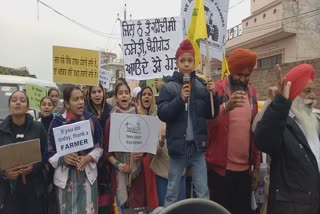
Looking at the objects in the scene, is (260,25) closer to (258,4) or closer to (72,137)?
(258,4)

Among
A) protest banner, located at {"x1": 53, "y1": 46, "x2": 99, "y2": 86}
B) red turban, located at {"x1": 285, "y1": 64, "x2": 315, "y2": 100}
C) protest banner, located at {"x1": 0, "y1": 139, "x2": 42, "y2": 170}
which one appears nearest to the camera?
red turban, located at {"x1": 285, "y1": 64, "x2": 315, "y2": 100}

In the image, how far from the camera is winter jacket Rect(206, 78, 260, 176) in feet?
11.0

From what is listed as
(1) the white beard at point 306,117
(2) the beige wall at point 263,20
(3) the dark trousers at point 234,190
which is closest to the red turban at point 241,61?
(1) the white beard at point 306,117

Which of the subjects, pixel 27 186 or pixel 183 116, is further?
pixel 27 186

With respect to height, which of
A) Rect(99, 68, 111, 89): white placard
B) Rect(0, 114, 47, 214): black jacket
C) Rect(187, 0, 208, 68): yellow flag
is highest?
Rect(187, 0, 208, 68): yellow flag

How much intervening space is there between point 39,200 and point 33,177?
8.8 inches

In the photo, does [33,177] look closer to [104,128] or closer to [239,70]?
[104,128]

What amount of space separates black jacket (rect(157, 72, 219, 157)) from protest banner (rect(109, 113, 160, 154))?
51cm

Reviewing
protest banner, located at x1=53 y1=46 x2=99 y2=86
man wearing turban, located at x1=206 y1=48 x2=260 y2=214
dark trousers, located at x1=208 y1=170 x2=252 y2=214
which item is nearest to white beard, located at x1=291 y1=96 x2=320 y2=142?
man wearing turban, located at x1=206 y1=48 x2=260 y2=214

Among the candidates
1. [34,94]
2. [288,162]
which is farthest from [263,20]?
[288,162]

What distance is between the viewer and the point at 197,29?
3676mm

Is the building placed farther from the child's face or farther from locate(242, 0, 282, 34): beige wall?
the child's face

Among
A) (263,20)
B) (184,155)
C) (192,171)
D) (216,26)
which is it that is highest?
(263,20)

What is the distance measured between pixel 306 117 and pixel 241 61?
76 centimetres
